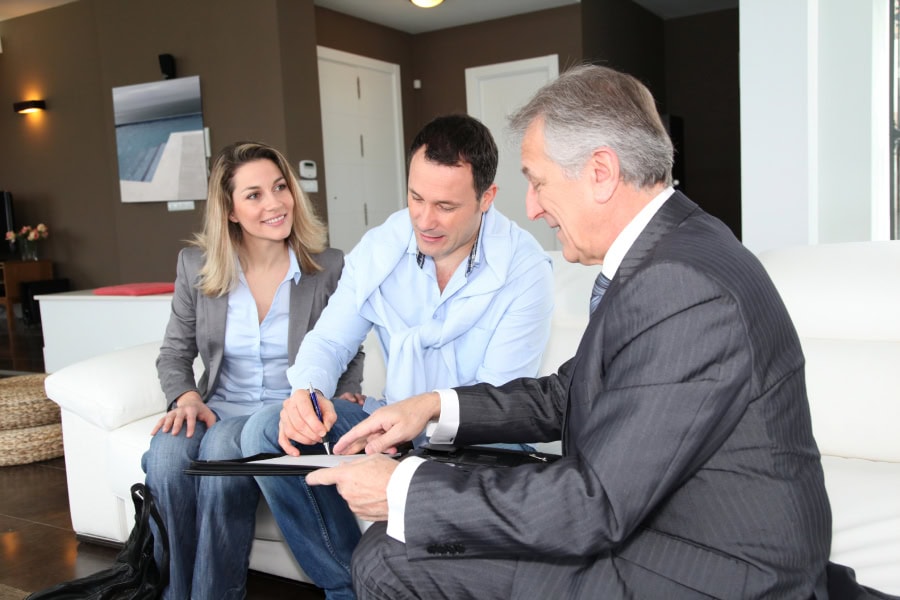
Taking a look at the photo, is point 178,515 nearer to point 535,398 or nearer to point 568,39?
point 535,398

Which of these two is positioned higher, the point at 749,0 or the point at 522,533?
the point at 749,0

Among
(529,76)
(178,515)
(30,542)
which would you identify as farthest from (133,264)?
(178,515)

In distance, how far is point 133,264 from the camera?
6.58 meters

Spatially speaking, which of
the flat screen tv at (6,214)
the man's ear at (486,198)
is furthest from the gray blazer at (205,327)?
the flat screen tv at (6,214)

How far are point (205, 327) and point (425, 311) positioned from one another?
65cm

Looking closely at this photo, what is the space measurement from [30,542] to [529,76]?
6012mm

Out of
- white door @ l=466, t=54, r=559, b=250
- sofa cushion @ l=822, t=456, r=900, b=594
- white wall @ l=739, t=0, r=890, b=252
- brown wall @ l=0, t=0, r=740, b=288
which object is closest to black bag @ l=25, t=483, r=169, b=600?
sofa cushion @ l=822, t=456, r=900, b=594

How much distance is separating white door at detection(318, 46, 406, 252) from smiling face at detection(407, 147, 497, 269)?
4.86m

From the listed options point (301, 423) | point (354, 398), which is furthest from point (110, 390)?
point (301, 423)

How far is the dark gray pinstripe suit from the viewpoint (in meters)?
0.88

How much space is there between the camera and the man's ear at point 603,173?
3.41 ft

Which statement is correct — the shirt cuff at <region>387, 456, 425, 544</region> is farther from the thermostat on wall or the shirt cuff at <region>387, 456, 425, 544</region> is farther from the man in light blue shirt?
the thermostat on wall

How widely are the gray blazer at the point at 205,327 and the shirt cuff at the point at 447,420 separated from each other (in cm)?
73

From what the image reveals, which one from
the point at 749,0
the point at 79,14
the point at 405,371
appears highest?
the point at 79,14
